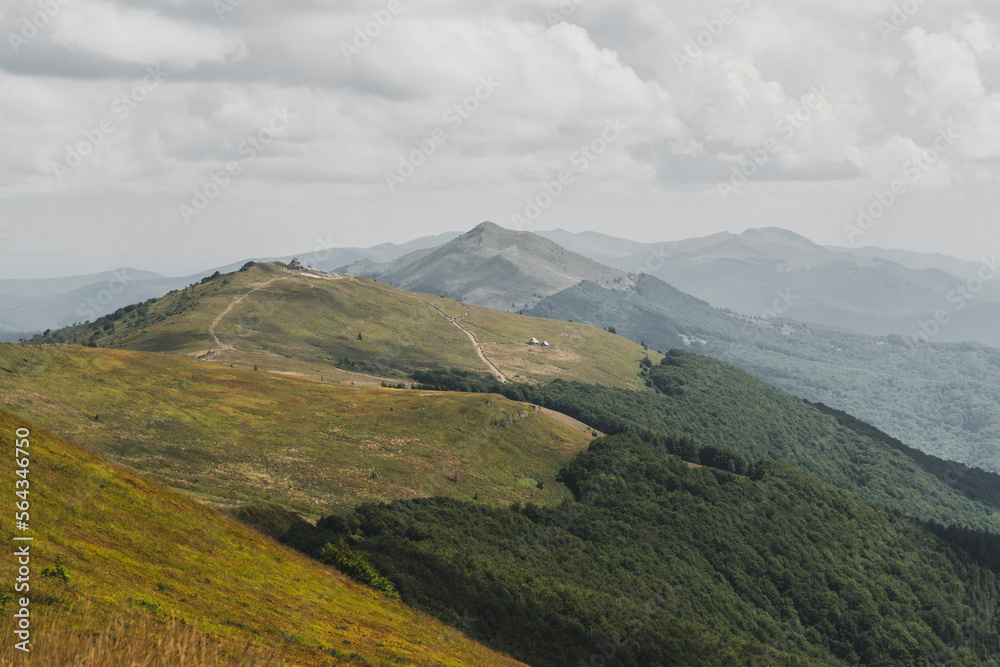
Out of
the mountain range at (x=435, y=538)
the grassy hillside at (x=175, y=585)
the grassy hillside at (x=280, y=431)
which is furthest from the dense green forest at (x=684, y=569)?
the grassy hillside at (x=175, y=585)

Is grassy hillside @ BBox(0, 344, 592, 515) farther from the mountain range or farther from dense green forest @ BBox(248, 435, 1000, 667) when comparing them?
dense green forest @ BBox(248, 435, 1000, 667)

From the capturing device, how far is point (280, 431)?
5103 inches

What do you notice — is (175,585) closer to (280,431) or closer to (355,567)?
(355,567)

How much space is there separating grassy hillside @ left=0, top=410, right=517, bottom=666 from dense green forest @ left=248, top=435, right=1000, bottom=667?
1739 centimetres

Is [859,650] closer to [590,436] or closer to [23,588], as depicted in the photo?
[590,436]

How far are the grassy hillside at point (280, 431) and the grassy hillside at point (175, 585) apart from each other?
32707 mm

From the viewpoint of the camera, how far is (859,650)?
127 metres

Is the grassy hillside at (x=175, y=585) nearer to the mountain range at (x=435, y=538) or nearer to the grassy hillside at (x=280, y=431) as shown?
the mountain range at (x=435, y=538)

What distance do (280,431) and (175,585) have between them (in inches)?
3829

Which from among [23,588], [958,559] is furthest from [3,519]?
[958,559]

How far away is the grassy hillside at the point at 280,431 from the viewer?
105438mm

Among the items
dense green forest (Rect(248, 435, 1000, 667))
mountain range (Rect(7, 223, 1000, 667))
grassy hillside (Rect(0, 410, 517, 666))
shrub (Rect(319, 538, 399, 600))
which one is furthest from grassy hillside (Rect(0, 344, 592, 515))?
grassy hillside (Rect(0, 410, 517, 666))

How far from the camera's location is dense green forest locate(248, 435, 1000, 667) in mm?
77562

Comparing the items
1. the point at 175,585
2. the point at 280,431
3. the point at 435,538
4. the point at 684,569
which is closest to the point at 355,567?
the point at 435,538
